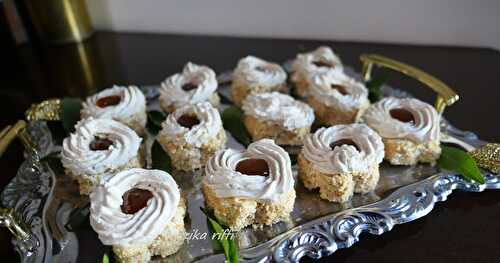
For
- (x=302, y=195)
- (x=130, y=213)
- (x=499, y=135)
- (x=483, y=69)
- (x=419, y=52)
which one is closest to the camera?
(x=130, y=213)

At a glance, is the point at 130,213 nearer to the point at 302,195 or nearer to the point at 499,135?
the point at 302,195

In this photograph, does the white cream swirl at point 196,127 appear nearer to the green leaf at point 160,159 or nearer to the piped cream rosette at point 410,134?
the green leaf at point 160,159

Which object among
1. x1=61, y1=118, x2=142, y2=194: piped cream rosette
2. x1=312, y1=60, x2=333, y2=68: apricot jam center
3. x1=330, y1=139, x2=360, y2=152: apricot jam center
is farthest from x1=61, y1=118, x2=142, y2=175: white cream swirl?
x1=312, y1=60, x2=333, y2=68: apricot jam center

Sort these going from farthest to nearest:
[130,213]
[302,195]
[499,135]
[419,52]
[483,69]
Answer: [419,52]
[483,69]
[499,135]
[302,195]
[130,213]

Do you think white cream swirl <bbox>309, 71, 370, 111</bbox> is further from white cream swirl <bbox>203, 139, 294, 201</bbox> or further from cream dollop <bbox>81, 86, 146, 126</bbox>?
cream dollop <bbox>81, 86, 146, 126</bbox>

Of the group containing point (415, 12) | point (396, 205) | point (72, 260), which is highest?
point (415, 12)

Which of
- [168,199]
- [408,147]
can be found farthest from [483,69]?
[168,199]
